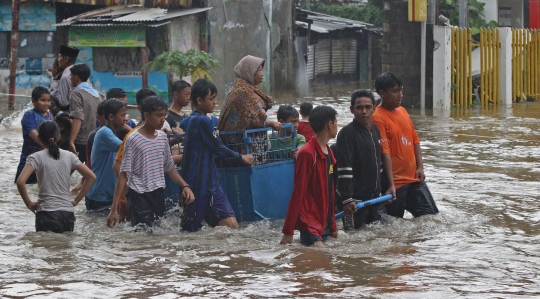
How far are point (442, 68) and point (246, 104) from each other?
544 inches

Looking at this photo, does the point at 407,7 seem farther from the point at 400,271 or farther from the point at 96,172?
the point at 400,271

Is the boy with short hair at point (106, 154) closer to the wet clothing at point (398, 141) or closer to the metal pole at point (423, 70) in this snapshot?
the wet clothing at point (398, 141)

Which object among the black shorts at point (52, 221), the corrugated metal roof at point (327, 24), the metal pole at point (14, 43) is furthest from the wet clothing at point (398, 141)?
the corrugated metal roof at point (327, 24)

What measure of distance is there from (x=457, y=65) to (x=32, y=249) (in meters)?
15.2

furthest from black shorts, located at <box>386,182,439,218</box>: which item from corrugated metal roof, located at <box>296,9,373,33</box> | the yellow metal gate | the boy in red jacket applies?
corrugated metal roof, located at <box>296,9,373,33</box>

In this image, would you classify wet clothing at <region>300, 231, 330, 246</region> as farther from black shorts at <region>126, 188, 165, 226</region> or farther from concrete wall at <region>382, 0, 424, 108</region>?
concrete wall at <region>382, 0, 424, 108</region>

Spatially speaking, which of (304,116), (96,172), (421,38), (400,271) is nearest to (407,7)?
(421,38)

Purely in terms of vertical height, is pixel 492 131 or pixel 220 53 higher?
pixel 220 53

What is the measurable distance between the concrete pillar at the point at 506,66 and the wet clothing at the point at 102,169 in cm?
1509

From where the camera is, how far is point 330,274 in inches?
227

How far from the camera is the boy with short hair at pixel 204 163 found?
6.75 meters

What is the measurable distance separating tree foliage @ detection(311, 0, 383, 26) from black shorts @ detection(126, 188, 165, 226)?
31894mm

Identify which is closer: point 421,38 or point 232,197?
point 232,197

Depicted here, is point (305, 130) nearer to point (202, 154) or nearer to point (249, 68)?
point (249, 68)
